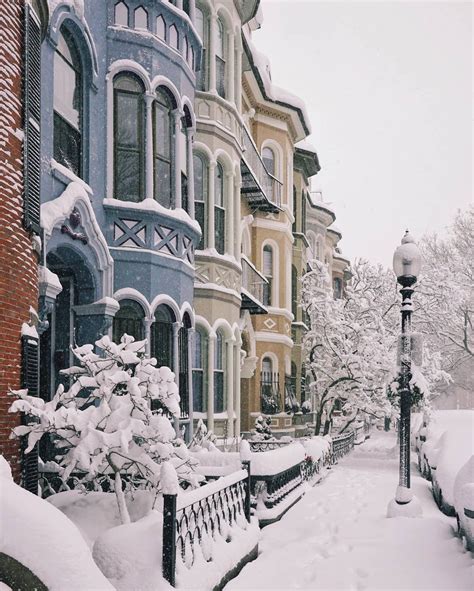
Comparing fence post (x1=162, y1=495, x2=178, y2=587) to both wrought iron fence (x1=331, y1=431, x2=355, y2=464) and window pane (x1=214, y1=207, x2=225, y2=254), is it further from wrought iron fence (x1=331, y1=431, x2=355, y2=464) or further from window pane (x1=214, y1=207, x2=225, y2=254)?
wrought iron fence (x1=331, y1=431, x2=355, y2=464)

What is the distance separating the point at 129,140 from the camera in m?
11.9

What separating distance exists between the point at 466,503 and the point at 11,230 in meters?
5.19

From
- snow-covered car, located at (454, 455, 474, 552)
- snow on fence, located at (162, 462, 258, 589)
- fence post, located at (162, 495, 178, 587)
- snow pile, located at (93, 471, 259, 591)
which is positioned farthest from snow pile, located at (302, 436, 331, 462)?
fence post, located at (162, 495, 178, 587)

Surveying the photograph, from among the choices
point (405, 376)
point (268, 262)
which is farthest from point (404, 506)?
point (268, 262)

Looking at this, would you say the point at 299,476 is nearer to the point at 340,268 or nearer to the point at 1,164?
the point at 1,164

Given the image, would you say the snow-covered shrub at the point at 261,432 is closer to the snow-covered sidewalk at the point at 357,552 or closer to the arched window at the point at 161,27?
the snow-covered sidewalk at the point at 357,552

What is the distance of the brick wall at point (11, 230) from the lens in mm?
6270

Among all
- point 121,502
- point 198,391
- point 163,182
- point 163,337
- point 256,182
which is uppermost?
point 256,182

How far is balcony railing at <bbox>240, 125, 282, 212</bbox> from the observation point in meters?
19.7

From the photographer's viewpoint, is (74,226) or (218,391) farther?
(218,391)

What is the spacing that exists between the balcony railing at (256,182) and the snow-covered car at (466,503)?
11680 millimetres

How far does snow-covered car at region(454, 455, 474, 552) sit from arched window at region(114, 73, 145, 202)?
665 centimetres

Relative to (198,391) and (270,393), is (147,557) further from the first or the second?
(270,393)

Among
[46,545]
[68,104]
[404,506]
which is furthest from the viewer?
[68,104]
